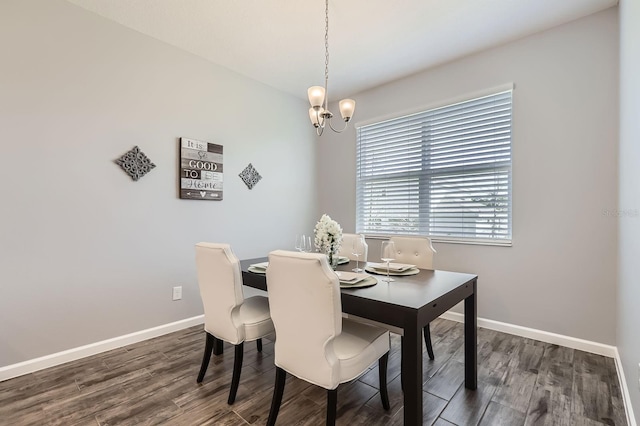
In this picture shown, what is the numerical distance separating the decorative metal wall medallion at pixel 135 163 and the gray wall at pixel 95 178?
5 centimetres

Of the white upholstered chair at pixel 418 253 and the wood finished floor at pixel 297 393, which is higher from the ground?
the white upholstered chair at pixel 418 253

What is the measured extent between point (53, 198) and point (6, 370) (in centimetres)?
122

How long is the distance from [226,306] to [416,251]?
5.04 ft

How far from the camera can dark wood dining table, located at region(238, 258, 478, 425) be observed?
1.29 meters

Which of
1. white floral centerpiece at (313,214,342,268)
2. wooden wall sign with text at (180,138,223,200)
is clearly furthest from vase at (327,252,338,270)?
wooden wall sign with text at (180,138,223,200)

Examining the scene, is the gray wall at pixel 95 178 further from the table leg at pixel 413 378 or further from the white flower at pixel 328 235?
the table leg at pixel 413 378

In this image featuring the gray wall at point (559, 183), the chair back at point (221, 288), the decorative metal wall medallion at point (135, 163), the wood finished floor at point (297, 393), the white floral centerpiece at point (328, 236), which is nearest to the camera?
the wood finished floor at point (297, 393)

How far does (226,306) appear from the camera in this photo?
5.91 feet

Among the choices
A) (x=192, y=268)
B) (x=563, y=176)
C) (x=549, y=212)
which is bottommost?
(x=192, y=268)

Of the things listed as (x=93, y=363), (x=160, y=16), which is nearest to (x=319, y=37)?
(x=160, y=16)

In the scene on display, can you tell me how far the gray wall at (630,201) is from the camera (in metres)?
1.44

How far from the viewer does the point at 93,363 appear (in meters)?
2.26

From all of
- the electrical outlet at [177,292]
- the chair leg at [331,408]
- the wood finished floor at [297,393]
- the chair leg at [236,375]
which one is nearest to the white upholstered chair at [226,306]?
the chair leg at [236,375]

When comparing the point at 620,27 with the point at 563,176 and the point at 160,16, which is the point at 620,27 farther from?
the point at 160,16
